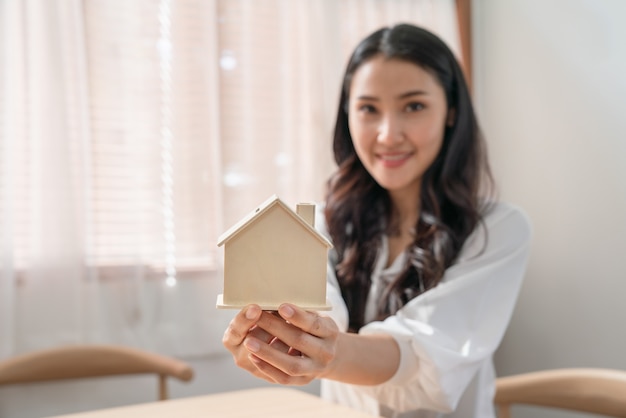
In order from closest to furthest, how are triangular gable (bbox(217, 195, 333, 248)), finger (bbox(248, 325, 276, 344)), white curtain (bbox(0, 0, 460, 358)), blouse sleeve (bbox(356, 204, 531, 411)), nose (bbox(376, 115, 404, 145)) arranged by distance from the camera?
1. triangular gable (bbox(217, 195, 333, 248))
2. finger (bbox(248, 325, 276, 344))
3. blouse sleeve (bbox(356, 204, 531, 411))
4. nose (bbox(376, 115, 404, 145))
5. white curtain (bbox(0, 0, 460, 358))

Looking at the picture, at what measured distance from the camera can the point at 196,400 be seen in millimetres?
1284

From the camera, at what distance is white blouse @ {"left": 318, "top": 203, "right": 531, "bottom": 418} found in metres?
1.24

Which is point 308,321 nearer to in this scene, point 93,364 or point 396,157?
point 396,157

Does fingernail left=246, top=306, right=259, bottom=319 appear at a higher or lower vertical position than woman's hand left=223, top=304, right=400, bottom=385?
higher

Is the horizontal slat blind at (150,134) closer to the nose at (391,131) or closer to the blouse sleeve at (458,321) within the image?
the nose at (391,131)

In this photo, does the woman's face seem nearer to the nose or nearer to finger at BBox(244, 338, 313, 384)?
the nose

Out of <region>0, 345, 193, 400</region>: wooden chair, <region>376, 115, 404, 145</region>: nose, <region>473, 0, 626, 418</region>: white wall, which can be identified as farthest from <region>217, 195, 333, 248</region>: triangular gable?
<region>473, 0, 626, 418</region>: white wall

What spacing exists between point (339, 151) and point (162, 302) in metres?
0.60

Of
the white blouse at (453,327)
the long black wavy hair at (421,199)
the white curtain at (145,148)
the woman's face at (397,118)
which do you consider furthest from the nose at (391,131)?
the white curtain at (145,148)

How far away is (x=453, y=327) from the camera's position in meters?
1.33

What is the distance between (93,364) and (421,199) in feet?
2.74

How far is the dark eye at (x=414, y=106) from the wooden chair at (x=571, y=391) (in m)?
0.60

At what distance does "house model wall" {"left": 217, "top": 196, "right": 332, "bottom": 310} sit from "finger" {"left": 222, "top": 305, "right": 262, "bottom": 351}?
1.0 inches

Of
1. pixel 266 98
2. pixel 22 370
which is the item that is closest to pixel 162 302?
pixel 22 370
